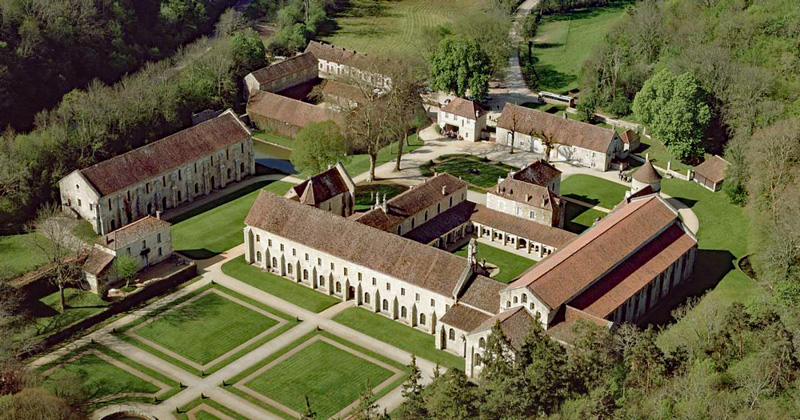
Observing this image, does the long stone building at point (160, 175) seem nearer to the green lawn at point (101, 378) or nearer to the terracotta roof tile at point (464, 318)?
the green lawn at point (101, 378)

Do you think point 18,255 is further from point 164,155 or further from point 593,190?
point 593,190

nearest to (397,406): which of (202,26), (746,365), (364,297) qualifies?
(364,297)

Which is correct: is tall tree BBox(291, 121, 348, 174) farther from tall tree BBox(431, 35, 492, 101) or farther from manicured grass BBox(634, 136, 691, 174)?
manicured grass BBox(634, 136, 691, 174)

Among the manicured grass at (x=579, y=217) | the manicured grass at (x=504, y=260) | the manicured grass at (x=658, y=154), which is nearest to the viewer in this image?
the manicured grass at (x=504, y=260)

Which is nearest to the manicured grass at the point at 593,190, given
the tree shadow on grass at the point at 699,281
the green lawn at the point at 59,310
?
the tree shadow on grass at the point at 699,281

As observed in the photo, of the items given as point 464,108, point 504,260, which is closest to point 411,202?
point 504,260

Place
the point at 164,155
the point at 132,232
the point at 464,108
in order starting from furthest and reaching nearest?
1. the point at 464,108
2. the point at 164,155
3. the point at 132,232

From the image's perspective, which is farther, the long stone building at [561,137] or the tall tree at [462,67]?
the tall tree at [462,67]
